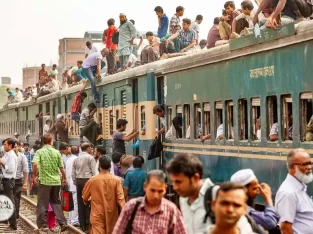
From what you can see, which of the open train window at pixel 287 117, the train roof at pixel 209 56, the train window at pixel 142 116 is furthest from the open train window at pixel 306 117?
the train window at pixel 142 116

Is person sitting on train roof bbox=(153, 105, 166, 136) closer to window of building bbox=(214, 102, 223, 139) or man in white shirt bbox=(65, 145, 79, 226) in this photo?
man in white shirt bbox=(65, 145, 79, 226)

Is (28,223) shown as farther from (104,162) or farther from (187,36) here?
(104,162)

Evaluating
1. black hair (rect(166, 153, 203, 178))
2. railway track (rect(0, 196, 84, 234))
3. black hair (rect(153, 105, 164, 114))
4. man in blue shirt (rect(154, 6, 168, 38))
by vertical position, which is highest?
man in blue shirt (rect(154, 6, 168, 38))

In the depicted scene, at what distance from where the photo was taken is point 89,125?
2422cm

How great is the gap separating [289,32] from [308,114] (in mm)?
1003

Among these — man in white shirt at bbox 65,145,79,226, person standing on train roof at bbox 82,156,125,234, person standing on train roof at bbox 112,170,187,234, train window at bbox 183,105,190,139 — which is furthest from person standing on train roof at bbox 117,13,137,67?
person standing on train roof at bbox 112,170,187,234

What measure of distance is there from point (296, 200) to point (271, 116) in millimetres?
4113

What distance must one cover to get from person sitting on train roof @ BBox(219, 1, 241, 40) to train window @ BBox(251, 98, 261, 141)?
3.18 meters

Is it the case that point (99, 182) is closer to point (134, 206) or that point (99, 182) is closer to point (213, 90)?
point (213, 90)

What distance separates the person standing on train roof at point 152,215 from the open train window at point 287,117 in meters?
4.41

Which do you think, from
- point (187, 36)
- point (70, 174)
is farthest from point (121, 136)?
point (187, 36)

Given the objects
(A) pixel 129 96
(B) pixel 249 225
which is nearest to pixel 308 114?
(B) pixel 249 225

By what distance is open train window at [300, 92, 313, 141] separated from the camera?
11484mm

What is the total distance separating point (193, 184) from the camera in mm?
7633
